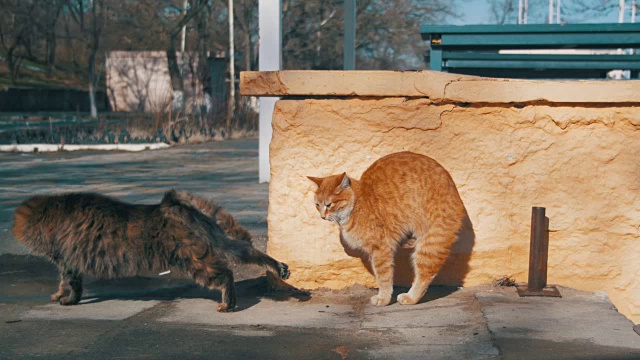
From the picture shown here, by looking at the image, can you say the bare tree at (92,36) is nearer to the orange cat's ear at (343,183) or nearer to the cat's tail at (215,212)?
the cat's tail at (215,212)

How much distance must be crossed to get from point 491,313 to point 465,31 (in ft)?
15.2

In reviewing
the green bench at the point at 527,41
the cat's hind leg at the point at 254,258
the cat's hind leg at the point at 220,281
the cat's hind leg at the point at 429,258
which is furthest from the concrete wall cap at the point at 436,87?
the green bench at the point at 527,41

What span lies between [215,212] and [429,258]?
5.25 feet

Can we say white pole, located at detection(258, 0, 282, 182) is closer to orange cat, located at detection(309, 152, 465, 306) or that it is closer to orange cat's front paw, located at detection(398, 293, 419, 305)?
orange cat, located at detection(309, 152, 465, 306)

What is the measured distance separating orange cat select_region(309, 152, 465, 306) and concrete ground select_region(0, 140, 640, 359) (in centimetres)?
24

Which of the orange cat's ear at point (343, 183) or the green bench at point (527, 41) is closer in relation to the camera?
the orange cat's ear at point (343, 183)

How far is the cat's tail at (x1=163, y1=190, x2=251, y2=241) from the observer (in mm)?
5498

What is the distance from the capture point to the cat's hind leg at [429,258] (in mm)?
5242

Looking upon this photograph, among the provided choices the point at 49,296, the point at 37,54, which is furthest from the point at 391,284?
the point at 37,54

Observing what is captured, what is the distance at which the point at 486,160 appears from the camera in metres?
5.58

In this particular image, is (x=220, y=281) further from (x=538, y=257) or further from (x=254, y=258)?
(x=538, y=257)

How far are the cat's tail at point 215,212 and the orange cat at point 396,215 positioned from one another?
0.81 meters

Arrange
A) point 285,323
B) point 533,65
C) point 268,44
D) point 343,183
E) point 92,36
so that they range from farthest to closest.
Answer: point 92,36
point 268,44
point 533,65
point 343,183
point 285,323

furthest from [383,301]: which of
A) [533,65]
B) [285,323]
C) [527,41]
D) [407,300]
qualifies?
[533,65]
